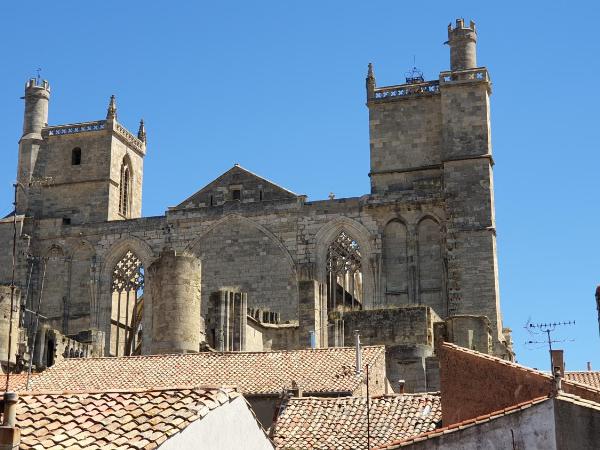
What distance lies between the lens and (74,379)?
27062mm

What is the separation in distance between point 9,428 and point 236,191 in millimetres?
35147

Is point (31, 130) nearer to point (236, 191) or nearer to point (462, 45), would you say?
point (236, 191)

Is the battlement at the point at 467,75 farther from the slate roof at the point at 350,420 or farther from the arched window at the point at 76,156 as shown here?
the slate roof at the point at 350,420

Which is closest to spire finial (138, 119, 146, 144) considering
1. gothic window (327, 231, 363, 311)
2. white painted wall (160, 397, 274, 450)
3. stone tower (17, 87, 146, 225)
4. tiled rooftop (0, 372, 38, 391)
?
stone tower (17, 87, 146, 225)

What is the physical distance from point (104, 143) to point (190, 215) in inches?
250

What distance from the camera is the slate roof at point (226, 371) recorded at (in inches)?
1001

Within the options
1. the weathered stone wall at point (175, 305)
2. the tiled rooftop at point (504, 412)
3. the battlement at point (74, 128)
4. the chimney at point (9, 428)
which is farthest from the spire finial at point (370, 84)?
the chimney at point (9, 428)

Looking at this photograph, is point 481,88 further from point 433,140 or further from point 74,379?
point 74,379

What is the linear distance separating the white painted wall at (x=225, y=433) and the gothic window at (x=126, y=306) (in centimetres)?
3185

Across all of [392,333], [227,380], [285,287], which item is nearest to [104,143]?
[285,287]

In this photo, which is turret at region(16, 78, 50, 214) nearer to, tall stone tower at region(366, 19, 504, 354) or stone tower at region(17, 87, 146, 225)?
stone tower at region(17, 87, 146, 225)

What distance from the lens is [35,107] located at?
5188 centimetres

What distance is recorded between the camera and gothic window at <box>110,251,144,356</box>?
148ft

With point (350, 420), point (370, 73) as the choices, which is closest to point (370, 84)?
point (370, 73)
